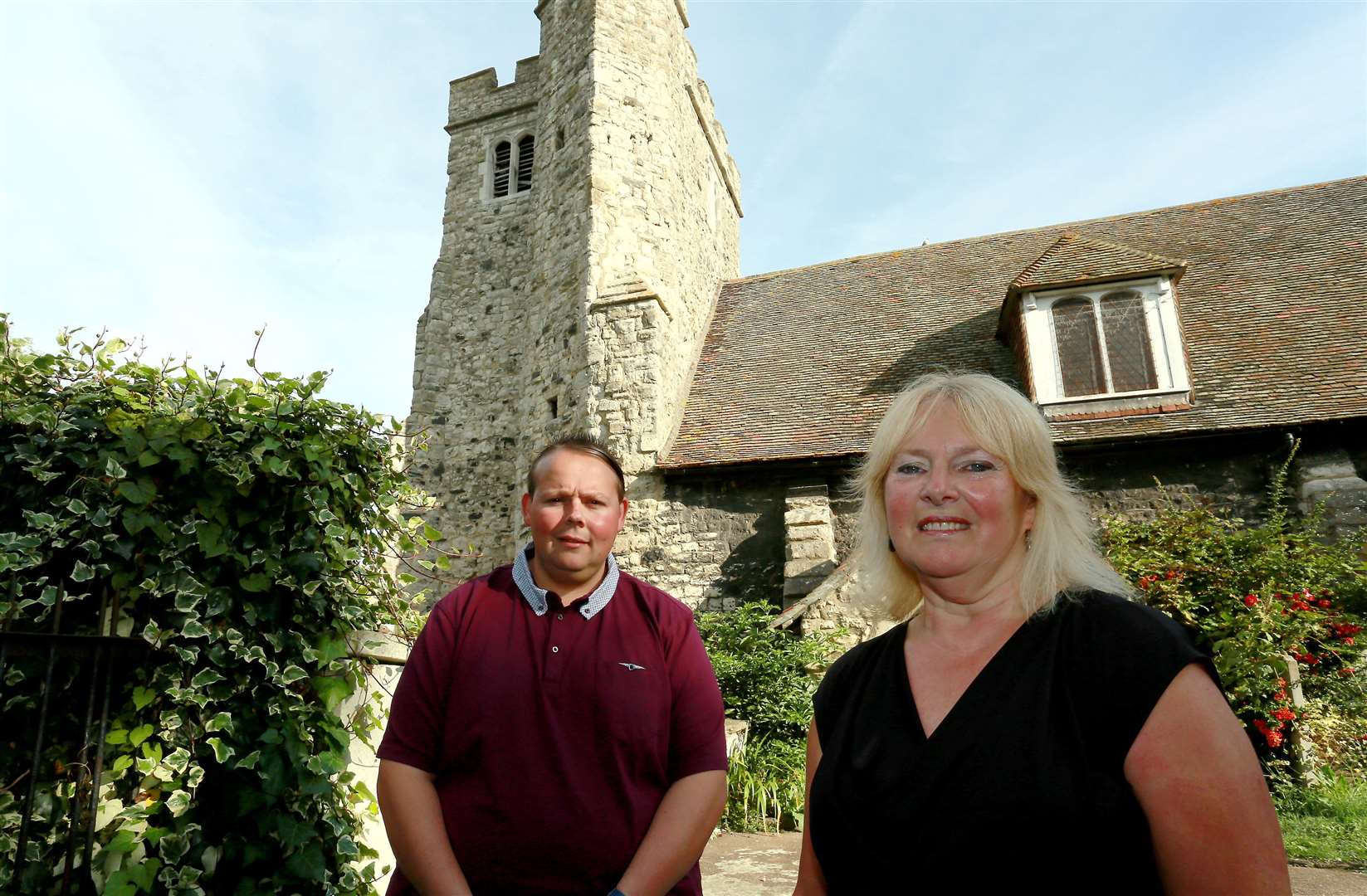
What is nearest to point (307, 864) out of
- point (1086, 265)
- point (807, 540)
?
point (807, 540)

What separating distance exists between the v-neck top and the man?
0.48 metres

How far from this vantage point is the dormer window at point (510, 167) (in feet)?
48.1

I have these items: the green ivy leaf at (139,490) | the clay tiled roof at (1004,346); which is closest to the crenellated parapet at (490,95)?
→ the clay tiled roof at (1004,346)

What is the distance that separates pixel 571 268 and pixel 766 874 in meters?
8.74

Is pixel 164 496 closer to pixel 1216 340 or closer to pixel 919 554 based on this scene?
pixel 919 554

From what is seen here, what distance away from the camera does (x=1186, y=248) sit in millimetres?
12156

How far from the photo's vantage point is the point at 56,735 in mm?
2633

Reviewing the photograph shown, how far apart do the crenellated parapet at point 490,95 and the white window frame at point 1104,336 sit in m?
9.91

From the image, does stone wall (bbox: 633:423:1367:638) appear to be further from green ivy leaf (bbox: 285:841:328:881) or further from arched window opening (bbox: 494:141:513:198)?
arched window opening (bbox: 494:141:513:198)

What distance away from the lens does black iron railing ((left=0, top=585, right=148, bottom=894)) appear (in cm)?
242

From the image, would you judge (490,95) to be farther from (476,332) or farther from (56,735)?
(56,735)

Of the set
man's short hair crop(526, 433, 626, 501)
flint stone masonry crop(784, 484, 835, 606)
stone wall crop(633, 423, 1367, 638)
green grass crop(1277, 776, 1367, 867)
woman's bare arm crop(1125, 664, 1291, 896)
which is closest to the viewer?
woman's bare arm crop(1125, 664, 1291, 896)

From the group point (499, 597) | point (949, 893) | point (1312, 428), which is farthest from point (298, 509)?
point (1312, 428)

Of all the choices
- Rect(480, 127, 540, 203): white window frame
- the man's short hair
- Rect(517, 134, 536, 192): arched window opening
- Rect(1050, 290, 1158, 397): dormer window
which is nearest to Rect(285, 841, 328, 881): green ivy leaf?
the man's short hair
